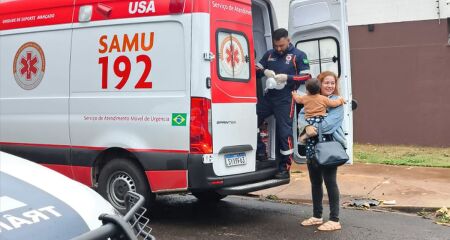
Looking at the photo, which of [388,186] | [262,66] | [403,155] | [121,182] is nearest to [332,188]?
[262,66]

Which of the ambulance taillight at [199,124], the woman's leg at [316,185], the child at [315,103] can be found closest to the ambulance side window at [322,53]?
the child at [315,103]

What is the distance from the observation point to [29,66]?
6.71 meters

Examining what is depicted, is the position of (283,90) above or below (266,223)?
above

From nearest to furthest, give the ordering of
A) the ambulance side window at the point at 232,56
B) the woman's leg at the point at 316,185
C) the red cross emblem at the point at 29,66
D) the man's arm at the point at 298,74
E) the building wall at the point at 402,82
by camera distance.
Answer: the ambulance side window at the point at 232,56 < the woman's leg at the point at 316,185 < the man's arm at the point at 298,74 < the red cross emblem at the point at 29,66 < the building wall at the point at 402,82

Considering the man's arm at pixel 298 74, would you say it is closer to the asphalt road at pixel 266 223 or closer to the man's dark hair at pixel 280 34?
the man's dark hair at pixel 280 34


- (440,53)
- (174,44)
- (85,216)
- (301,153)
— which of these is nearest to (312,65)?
(301,153)

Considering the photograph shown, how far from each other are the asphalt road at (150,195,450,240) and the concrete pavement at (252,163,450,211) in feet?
1.35

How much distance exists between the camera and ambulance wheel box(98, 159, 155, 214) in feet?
19.3

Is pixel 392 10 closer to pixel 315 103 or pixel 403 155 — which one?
pixel 403 155

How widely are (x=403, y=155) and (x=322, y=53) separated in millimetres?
4088

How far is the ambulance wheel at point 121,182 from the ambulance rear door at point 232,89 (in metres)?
0.82

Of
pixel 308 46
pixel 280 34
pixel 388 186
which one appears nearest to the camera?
pixel 280 34

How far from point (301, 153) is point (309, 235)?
5.52 feet

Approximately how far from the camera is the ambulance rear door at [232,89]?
570 centimetres
